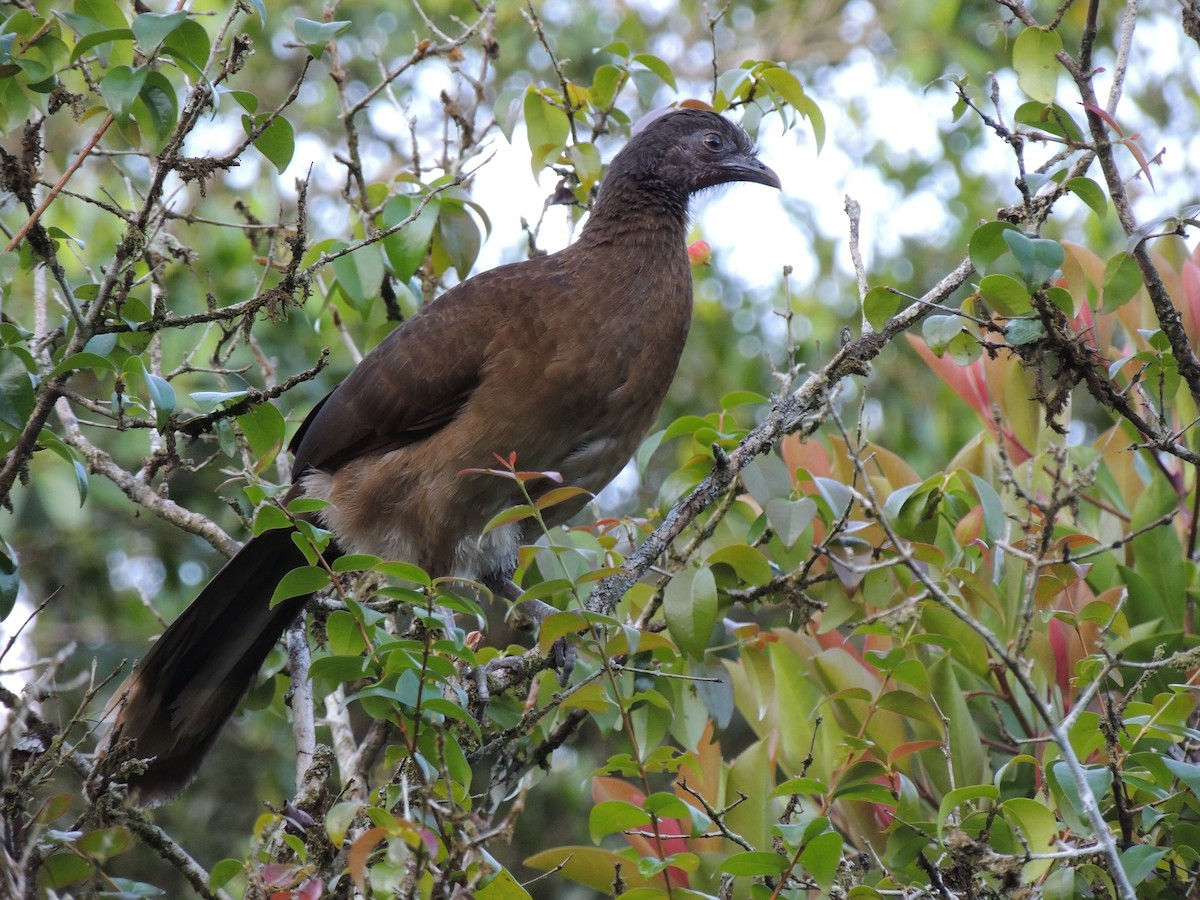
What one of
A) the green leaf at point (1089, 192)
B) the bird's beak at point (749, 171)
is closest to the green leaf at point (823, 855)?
the green leaf at point (1089, 192)

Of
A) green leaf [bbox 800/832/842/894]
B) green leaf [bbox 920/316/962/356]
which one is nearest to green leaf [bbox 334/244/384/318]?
green leaf [bbox 920/316/962/356]

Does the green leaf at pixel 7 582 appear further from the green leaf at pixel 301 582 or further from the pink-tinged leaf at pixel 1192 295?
the pink-tinged leaf at pixel 1192 295

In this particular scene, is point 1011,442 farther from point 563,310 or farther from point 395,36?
point 395,36

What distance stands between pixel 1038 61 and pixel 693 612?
4.40 feet

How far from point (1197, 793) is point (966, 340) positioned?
1093 mm

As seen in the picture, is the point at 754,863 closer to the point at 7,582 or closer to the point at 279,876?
the point at 279,876

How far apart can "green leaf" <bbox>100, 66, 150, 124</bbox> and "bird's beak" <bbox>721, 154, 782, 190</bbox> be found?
8.10 ft

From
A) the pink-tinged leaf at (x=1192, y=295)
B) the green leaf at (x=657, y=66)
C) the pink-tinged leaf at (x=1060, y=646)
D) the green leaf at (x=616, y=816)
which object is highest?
the green leaf at (x=657, y=66)

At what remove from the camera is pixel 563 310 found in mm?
3789

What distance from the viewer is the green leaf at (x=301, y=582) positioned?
7.24ft

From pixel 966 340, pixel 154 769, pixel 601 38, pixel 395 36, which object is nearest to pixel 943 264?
pixel 601 38

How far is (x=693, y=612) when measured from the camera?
2605 millimetres

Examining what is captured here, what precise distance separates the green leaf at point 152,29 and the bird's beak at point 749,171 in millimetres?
2487

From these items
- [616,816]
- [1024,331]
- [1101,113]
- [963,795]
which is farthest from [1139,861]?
[1101,113]
